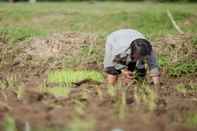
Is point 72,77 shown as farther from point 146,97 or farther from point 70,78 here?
point 146,97

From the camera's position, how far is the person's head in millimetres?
7328

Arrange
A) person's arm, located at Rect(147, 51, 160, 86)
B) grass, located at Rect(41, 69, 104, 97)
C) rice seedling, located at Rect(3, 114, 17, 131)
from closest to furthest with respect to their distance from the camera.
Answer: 1. rice seedling, located at Rect(3, 114, 17, 131)
2. person's arm, located at Rect(147, 51, 160, 86)
3. grass, located at Rect(41, 69, 104, 97)

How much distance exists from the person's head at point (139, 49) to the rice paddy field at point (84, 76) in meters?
0.41

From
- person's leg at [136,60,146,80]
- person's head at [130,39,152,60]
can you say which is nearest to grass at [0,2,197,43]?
person's leg at [136,60,146,80]

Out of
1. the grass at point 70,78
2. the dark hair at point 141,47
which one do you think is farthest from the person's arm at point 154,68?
the grass at point 70,78

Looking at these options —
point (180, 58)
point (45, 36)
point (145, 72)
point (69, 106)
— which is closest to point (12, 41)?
point (45, 36)

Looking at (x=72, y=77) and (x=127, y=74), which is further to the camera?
(x=72, y=77)

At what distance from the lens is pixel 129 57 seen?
306 inches

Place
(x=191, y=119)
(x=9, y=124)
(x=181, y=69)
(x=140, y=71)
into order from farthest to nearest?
(x=181, y=69) < (x=140, y=71) < (x=191, y=119) < (x=9, y=124)

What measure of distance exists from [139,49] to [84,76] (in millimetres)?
2229

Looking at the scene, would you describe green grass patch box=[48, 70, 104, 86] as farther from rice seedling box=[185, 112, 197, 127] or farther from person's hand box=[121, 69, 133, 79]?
rice seedling box=[185, 112, 197, 127]

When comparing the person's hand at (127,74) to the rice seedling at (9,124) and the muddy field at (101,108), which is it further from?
the rice seedling at (9,124)

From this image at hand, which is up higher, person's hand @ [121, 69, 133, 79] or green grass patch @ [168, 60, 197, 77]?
person's hand @ [121, 69, 133, 79]

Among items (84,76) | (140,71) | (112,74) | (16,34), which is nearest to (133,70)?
(140,71)
